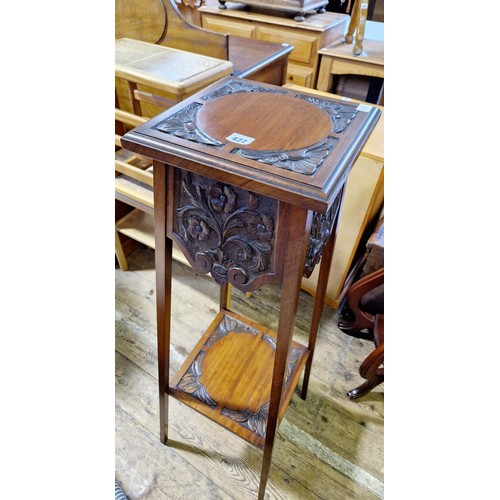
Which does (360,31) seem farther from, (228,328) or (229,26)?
(228,328)

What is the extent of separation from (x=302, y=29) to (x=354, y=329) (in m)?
1.78

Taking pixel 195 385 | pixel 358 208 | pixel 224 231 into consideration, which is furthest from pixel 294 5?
pixel 195 385

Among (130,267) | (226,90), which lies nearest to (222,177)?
(226,90)

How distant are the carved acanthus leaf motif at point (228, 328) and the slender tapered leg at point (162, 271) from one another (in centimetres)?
26

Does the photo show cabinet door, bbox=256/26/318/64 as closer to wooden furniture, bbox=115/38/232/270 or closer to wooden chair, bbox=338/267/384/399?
wooden furniture, bbox=115/38/232/270

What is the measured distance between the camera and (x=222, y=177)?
1.94 feet

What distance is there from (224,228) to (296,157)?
18 centimetres

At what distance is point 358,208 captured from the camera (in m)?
1.41

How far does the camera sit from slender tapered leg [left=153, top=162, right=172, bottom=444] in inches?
27.6

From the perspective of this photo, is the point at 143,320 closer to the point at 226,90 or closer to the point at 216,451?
the point at 216,451

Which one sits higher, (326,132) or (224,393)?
(326,132)

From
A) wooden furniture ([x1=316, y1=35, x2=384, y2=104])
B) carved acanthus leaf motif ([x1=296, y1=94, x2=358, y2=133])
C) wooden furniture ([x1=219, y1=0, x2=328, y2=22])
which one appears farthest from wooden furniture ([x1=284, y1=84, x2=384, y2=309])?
wooden furniture ([x1=219, y1=0, x2=328, y2=22])

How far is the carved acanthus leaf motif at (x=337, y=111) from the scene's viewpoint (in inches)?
28.0

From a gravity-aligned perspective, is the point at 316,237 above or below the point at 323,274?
above
